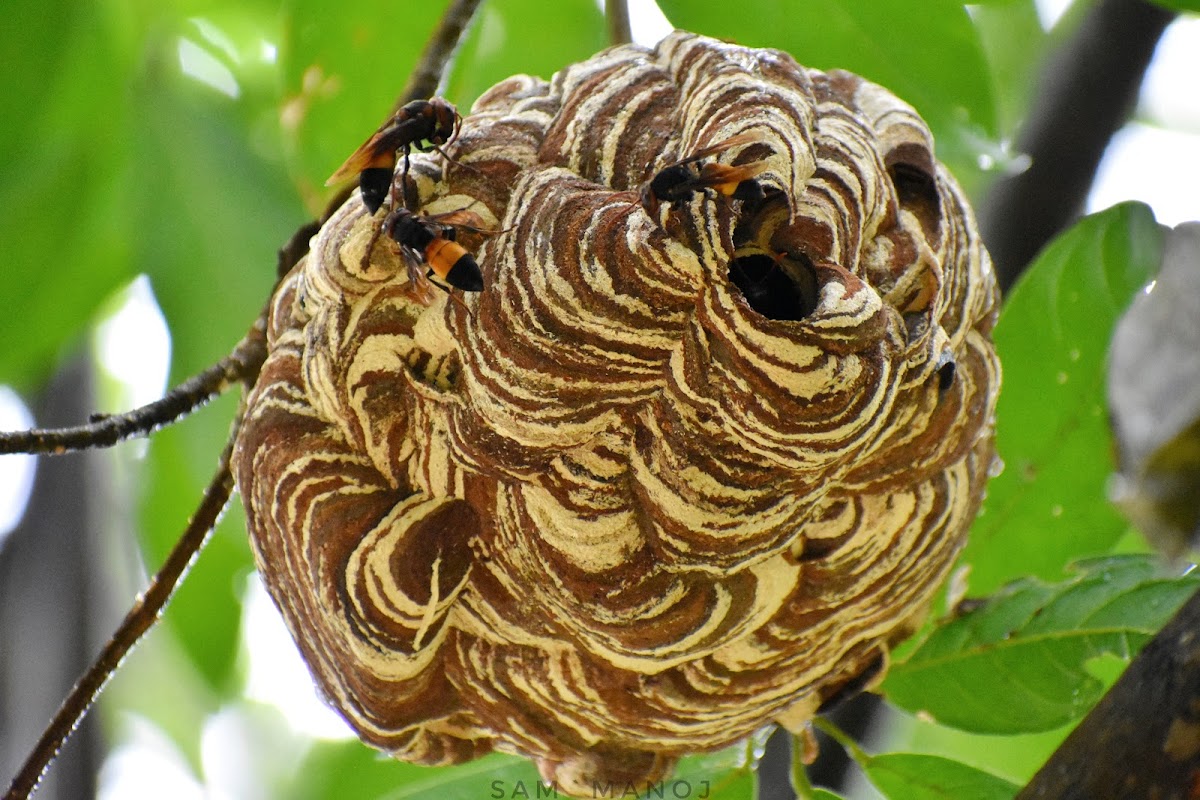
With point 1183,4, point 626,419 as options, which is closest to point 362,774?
point 626,419

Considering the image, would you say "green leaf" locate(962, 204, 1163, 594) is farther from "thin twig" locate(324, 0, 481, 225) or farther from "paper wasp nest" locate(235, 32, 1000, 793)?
"thin twig" locate(324, 0, 481, 225)

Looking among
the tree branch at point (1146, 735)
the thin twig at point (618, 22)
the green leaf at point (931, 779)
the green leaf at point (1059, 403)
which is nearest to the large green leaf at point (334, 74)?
the thin twig at point (618, 22)

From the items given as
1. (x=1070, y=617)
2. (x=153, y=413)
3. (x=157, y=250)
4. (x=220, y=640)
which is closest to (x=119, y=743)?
(x=220, y=640)

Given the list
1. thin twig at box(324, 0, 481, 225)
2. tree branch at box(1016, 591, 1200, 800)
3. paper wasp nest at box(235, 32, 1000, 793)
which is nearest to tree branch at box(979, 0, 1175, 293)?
paper wasp nest at box(235, 32, 1000, 793)

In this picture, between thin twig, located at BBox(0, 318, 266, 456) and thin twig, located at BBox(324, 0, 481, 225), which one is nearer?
thin twig, located at BBox(0, 318, 266, 456)

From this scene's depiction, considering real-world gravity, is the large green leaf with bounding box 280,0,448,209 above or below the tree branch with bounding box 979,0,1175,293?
above

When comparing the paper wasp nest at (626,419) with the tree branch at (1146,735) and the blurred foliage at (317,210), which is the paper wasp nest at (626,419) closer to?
the tree branch at (1146,735)

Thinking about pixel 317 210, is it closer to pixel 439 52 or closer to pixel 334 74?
pixel 334 74
